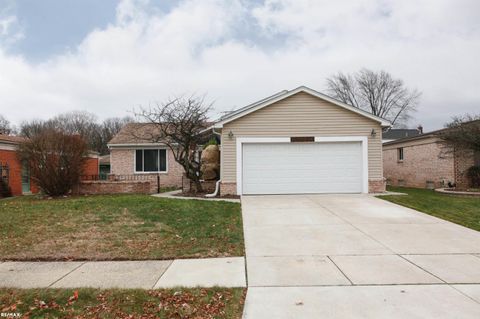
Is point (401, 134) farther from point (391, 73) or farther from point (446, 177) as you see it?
point (446, 177)

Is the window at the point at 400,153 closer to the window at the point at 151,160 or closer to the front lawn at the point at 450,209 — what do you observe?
the front lawn at the point at 450,209

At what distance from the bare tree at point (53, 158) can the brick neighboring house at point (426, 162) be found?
1834 centimetres

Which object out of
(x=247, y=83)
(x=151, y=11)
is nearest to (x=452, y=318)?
(x=151, y=11)

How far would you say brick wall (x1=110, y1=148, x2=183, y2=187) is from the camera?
19.4m

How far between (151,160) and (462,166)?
17.5 metres

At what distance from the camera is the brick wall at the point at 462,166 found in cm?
1670

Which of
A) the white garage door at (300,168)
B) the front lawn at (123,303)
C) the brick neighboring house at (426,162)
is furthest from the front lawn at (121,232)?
the brick neighboring house at (426,162)

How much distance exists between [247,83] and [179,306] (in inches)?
765

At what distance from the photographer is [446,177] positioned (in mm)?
17562

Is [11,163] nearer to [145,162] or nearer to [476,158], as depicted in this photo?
[145,162]

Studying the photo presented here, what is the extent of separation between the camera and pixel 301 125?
13.5 m

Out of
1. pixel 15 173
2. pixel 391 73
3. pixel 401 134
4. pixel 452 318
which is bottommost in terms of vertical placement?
pixel 452 318

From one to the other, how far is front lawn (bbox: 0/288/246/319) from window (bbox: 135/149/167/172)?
15.7m

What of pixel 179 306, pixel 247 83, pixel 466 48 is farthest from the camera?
pixel 247 83
